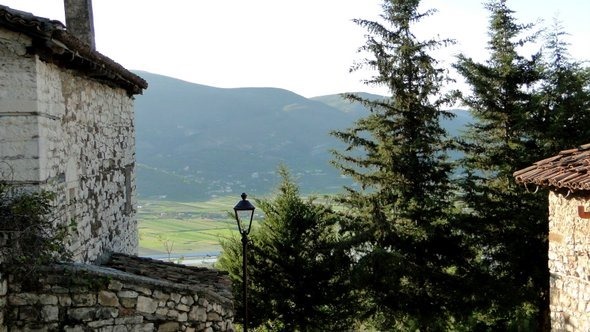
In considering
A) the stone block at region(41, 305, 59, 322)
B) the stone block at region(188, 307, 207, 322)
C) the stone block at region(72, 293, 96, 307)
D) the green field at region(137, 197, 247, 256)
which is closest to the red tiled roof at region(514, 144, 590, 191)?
the stone block at region(188, 307, 207, 322)

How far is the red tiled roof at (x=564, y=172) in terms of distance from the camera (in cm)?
749

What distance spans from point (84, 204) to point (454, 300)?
1013 centimetres

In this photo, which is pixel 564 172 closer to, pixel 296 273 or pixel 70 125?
pixel 70 125

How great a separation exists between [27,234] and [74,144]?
2022 mm

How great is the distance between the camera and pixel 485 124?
55.3ft

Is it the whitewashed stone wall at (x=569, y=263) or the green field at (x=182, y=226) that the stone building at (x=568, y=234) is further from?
the green field at (x=182, y=226)

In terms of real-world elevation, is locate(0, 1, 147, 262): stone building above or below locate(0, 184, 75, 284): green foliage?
above

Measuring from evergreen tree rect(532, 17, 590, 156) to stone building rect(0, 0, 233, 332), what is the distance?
33.5 ft

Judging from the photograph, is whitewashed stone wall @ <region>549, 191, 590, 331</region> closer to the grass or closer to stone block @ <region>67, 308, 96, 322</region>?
stone block @ <region>67, 308, 96, 322</region>

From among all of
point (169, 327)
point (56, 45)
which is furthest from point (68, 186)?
point (169, 327)

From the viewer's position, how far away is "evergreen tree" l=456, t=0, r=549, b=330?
1490cm

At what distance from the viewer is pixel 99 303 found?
222 inches

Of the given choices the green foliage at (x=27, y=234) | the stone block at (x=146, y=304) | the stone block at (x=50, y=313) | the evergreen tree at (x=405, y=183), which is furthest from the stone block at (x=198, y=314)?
the evergreen tree at (x=405, y=183)

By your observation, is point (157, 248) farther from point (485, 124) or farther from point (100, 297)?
point (100, 297)
